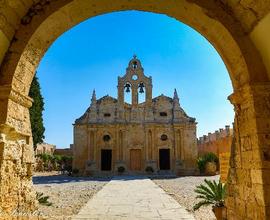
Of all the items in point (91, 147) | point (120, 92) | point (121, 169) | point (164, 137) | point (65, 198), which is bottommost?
point (65, 198)

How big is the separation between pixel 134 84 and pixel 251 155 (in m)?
27.3

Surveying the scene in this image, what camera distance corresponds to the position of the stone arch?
3.88 meters

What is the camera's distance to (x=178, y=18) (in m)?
4.83

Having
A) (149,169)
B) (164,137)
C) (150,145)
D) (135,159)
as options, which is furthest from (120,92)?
(149,169)

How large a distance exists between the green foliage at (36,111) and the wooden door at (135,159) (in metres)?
12.3

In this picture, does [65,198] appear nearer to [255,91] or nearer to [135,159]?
[255,91]

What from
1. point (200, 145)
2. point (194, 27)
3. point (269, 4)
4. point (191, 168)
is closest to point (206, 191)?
point (194, 27)

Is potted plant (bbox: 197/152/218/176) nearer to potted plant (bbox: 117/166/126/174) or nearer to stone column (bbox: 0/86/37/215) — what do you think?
potted plant (bbox: 117/166/126/174)

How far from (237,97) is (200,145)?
43910 millimetres

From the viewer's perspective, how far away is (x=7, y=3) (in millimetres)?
3732

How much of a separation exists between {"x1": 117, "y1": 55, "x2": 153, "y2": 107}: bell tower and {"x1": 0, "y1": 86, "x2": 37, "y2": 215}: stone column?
26135 mm

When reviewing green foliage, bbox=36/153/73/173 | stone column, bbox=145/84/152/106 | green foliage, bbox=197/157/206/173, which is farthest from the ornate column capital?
green foliage, bbox=36/153/73/173

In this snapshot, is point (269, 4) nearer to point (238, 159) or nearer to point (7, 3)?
point (238, 159)

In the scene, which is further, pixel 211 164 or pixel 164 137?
pixel 164 137
